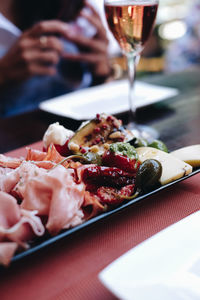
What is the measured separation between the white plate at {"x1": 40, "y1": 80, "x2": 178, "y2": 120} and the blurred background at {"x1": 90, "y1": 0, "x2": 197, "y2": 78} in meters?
2.25

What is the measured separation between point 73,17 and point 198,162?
1583 mm

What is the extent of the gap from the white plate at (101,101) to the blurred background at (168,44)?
7.40 ft

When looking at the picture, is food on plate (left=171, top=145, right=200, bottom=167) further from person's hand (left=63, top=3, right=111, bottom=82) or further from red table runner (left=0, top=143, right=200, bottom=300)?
person's hand (left=63, top=3, right=111, bottom=82)

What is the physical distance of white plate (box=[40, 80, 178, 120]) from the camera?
1204 millimetres

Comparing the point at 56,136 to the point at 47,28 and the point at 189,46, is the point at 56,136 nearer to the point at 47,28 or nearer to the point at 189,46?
the point at 47,28

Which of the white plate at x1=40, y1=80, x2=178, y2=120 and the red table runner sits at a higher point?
the white plate at x1=40, y1=80, x2=178, y2=120

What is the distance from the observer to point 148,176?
1.97ft

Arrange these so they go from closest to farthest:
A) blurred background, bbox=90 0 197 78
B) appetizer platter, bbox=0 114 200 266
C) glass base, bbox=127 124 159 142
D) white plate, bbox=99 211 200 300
Answer: white plate, bbox=99 211 200 300, appetizer platter, bbox=0 114 200 266, glass base, bbox=127 124 159 142, blurred background, bbox=90 0 197 78

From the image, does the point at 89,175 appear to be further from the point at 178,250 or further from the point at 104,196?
the point at 178,250

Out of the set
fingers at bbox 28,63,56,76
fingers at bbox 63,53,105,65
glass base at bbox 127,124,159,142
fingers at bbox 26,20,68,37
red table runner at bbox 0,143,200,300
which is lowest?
red table runner at bbox 0,143,200,300

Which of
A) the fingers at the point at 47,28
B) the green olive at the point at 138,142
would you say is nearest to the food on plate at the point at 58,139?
the green olive at the point at 138,142

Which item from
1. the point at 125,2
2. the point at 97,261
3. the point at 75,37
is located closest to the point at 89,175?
the point at 97,261

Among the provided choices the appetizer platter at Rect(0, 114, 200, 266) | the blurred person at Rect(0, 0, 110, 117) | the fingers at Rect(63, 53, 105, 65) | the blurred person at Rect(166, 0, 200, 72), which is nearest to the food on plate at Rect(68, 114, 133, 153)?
the appetizer platter at Rect(0, 114, 200, 266)

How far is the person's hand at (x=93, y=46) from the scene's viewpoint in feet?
6.45
